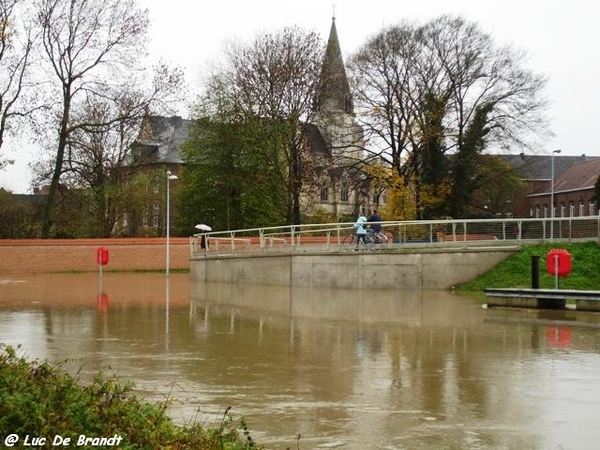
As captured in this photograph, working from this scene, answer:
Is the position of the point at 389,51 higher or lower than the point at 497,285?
higher

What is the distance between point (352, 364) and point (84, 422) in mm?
6353

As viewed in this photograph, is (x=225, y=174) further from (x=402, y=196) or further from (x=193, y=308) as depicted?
(x=193, y=308)

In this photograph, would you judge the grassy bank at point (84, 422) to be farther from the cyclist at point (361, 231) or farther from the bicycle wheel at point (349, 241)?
the bicycle wheel at point (349, 241)

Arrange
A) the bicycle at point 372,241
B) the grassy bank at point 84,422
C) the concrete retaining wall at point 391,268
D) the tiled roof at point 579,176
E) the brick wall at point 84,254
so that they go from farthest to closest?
1. the tiled roof at point 579,176
2. the brick wall at point 84,254
3. the bicycle at point 372,241
4. the concrete retaining wall at point 391,268
5. the grassy bank at point 84,422

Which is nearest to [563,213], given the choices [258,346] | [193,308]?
[193,308]

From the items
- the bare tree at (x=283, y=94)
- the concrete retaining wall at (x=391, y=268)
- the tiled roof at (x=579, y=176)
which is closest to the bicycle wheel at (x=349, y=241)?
the concrete retaining wall at (x=391, y=268)

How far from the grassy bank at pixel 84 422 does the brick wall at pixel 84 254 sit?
40.8m

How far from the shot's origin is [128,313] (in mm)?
19406

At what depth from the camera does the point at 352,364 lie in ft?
37.2

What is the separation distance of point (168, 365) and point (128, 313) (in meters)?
8.63

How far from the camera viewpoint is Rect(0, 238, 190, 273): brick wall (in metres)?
45.0

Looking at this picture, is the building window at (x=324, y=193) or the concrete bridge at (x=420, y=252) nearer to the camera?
the concrete bridge at (x=420, y=252)

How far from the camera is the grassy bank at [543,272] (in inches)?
960

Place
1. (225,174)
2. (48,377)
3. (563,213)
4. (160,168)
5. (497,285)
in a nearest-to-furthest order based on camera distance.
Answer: (48,377)
(497,285)
(225,174)
(160,168)
(563,213)
